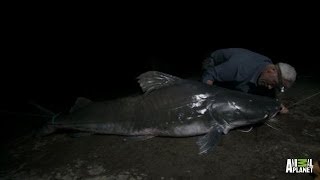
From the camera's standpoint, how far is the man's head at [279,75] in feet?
12.8

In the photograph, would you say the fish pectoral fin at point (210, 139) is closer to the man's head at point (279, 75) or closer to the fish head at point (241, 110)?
the fish head at point (241, 110)

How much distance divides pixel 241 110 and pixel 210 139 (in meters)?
0.53

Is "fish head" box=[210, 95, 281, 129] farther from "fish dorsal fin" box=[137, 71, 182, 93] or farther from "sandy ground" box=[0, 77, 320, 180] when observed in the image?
"fish dorsal fin" box=[137, 71, 182, 93]

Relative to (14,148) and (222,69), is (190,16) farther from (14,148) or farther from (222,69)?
(14,148)

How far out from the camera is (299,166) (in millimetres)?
3299

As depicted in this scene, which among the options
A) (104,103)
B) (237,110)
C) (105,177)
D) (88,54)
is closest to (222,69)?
(237,110)

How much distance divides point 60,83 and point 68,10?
20.6 feet

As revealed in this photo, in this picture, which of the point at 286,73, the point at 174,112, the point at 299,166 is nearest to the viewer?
the point at 299,166

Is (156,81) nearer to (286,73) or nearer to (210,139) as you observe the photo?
(210,139)

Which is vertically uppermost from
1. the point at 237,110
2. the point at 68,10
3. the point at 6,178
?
the point at 68,10

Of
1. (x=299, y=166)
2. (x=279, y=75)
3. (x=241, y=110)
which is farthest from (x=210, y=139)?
(x=279, y=75)

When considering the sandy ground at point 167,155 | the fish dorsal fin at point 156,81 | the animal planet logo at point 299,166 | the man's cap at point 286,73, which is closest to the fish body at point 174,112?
the fish dorsal fin at point 156,81

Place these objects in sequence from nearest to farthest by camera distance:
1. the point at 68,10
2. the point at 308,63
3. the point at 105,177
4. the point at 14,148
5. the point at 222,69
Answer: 1. the point at 105,177
2. the point at 14,148
3. the point at 222,69
4. the point at 308,63
5. the point at 68,10

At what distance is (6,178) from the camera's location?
3605mm
